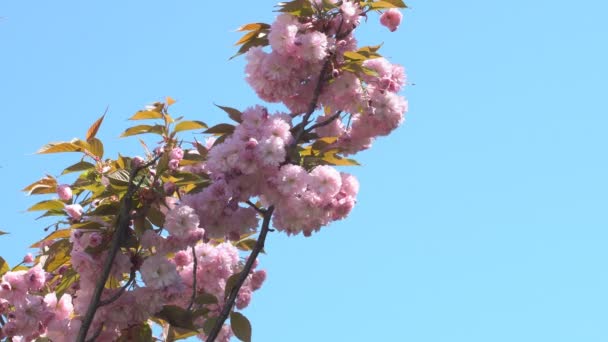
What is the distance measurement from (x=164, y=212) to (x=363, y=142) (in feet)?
2.67

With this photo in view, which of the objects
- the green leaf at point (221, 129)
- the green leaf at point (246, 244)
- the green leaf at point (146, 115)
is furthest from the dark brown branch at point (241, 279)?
the green leaf at point (146, 115)

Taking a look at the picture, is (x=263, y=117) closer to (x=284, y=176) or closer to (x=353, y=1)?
(x=284, y=176)

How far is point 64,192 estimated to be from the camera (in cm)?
283

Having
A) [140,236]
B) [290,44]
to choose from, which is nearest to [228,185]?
[140,236]

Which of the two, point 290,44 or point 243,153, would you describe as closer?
point 243,153

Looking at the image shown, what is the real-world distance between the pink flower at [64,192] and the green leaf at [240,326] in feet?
2.29

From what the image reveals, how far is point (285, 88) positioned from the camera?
290 centimetres

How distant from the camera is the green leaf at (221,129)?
2889 millimetres

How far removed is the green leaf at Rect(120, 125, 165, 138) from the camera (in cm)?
292

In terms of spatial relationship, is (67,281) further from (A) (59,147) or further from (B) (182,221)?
(B) (182,221)

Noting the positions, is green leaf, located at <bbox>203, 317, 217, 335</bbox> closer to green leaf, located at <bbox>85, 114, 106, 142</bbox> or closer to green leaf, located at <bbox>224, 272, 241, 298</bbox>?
green leaf, located at <bbox>224, 272, 241, 298</bbox>

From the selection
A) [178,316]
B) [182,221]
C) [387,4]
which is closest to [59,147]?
[182,221]

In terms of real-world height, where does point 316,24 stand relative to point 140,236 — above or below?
above

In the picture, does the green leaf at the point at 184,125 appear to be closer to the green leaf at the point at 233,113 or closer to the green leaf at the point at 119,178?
the green leaf at the point at 233,113
